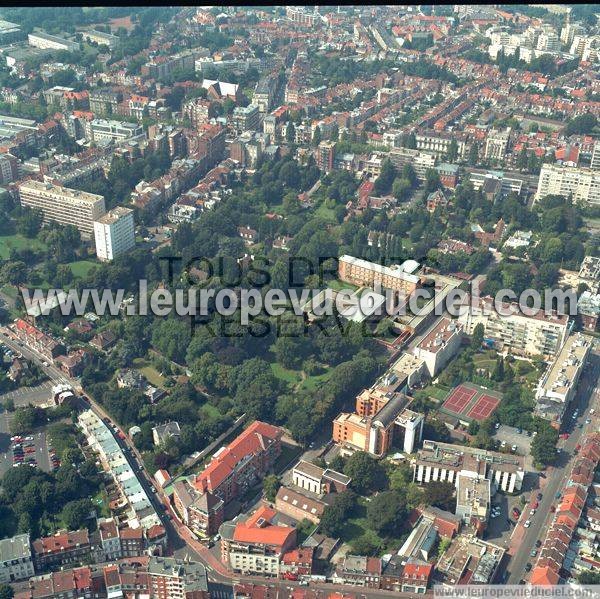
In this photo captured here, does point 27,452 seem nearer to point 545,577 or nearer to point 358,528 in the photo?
point 358,528

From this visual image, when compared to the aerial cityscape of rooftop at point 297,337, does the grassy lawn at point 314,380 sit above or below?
below

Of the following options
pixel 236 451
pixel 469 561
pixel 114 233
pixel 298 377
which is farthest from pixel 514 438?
pixel 114 233

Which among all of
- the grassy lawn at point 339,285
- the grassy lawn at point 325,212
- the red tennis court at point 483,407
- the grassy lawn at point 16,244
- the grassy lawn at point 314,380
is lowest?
the grassy lawn at point 314,380

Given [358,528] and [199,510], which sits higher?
[199,510]

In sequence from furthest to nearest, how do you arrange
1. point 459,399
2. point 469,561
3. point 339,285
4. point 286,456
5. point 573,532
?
point 339,285 → point 459,399 → point 286,456 → point 573,532 → point 469,561

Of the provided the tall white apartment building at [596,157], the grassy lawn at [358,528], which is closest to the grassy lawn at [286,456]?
the grassy lawn at [358,528]

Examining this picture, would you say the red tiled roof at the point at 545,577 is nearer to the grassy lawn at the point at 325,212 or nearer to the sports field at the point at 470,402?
the sports field at the point at 470,402

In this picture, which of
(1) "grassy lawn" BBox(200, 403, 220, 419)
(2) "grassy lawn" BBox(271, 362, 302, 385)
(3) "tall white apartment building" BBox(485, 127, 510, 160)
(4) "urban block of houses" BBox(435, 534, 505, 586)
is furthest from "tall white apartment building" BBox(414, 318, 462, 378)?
(3) "tall white apartment building" BBox(485, 127, 510, 160)
